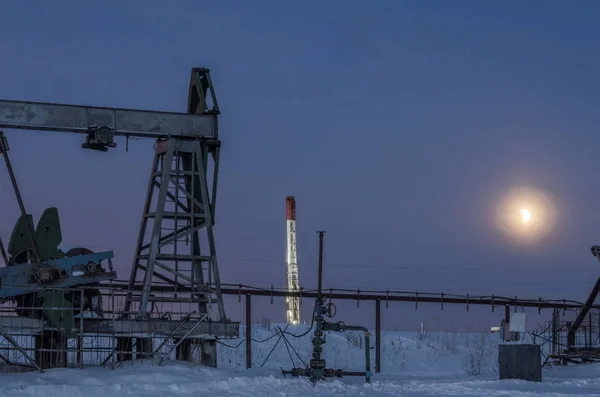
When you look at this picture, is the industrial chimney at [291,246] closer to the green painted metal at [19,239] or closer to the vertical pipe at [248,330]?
the vertical pipe at [248,330]

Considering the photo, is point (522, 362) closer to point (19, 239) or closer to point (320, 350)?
point (320, 350)

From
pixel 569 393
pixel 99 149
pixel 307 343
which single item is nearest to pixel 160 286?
pixel 99 149

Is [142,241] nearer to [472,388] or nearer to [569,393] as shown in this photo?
[472,388]

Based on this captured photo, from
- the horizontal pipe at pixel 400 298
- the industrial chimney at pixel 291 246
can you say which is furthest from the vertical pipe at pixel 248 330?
the industrial chimney at pixel 291 246

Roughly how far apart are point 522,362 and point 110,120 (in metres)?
11.1

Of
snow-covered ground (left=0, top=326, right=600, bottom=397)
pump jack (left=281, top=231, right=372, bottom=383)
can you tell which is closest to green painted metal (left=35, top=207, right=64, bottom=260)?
snow-covered ground (left=0, top=326, right=600, bottom=397)

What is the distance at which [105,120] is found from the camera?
24547mm

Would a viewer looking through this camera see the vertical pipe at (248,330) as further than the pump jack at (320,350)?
Yes

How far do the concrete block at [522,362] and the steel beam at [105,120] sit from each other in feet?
28.7

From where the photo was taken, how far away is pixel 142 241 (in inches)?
1000

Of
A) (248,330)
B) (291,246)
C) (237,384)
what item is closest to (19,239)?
(237,384)

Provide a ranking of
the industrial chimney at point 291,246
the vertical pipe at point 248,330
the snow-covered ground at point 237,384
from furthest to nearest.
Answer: the industrial chimney at point 291,246 < the vertical pipe at point 248,330 < the snow-covered ground at point 237,384

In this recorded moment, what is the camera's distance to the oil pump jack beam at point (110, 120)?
23719mm

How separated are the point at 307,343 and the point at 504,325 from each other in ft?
44.9
